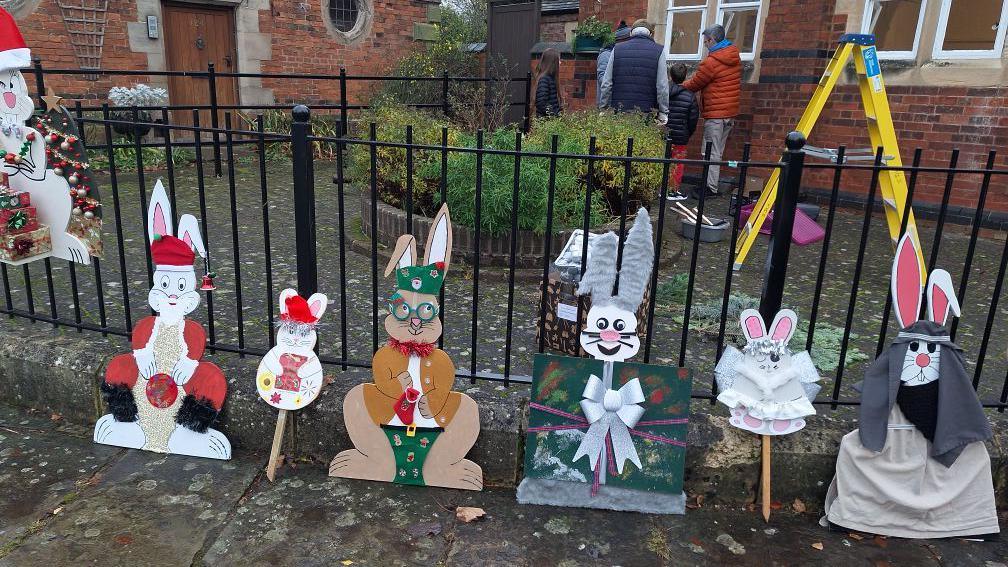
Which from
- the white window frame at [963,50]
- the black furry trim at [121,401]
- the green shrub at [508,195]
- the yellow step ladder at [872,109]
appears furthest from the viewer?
the white window frame at [963,50]

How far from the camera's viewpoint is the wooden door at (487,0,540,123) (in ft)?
38.9

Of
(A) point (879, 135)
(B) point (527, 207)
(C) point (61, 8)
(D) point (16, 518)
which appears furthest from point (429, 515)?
(C) point (61, 8)

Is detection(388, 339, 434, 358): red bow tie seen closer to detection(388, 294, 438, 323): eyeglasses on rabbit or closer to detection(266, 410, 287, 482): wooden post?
detection(388, 294, 438, 323): eyeglasses on rabbit

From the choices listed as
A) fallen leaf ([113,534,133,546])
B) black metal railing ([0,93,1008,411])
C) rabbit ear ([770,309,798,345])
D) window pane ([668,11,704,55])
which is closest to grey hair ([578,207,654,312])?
black metal railing ([0,93,1008,411])

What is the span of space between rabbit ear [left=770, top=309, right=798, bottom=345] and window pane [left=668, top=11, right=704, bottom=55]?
7178 millimetres

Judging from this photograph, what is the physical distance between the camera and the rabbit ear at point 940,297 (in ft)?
8.22

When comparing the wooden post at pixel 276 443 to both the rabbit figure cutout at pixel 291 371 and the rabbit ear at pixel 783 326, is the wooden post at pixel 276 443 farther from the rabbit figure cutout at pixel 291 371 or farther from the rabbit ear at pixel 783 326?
the rabbit ear at pixel 783 326

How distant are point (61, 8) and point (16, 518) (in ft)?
30.2

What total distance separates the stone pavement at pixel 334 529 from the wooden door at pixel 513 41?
9.58 metres

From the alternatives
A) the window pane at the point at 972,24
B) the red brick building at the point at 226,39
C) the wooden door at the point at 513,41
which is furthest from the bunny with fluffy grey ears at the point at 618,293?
the red brick building at the point at 226,39

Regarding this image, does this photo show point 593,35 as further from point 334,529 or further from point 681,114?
point 334,529

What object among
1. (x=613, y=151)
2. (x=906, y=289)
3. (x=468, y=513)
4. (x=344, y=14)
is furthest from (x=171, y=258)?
(x=344, y=14)

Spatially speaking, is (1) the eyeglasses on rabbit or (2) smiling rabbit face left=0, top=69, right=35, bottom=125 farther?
(2) smiling rabbit face left=0, top=69, right=35, bottom=125

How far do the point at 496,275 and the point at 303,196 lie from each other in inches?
79.4
